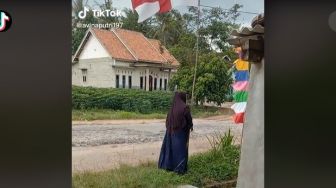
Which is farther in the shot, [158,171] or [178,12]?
[158,171]

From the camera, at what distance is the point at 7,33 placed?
1.78 m

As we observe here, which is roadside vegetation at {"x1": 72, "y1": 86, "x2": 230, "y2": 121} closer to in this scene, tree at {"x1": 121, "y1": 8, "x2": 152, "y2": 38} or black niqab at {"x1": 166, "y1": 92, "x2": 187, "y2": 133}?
black niqab at {"x1": 166, "y1": 92, "x2": 187, "y2": 133}

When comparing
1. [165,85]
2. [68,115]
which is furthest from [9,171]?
[165,85]

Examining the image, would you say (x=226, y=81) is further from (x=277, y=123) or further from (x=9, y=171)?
(x=9, y=171)

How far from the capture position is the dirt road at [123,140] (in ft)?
9.91

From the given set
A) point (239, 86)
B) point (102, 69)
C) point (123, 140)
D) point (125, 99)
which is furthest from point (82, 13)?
point (239, 86)

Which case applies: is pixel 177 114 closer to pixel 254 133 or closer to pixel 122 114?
pixel 122 114

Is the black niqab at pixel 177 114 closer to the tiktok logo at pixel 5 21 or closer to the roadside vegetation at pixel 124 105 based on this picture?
the roadside vegetation at pixel 124 105

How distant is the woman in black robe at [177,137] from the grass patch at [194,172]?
7 cm

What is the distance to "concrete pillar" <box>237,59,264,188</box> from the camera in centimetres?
274

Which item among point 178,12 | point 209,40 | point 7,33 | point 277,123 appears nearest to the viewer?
point 7,33

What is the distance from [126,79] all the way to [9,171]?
1.57 metres

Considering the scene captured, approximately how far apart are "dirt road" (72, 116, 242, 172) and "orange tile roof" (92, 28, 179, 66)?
1.82ft

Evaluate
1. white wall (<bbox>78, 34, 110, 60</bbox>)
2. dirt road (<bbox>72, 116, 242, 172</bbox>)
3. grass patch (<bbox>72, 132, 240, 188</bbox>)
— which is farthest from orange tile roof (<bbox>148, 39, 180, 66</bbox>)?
grass patch (<bbox>72, 132, 240, 188</bbox>)
